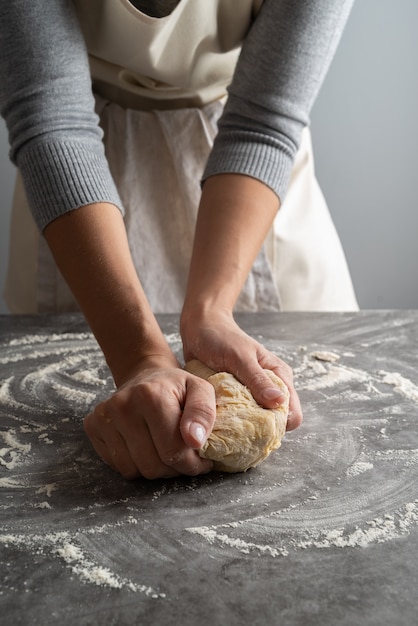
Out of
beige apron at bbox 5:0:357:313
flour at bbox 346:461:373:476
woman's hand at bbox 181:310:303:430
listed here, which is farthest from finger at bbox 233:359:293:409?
beige apron at bbox 5:0:357:313

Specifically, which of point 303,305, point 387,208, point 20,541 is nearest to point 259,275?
point 303,305

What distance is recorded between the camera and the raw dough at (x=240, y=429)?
0.73 m

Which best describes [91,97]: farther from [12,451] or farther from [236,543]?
[236,543]

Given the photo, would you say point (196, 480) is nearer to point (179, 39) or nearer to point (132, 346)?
point (132, 346)

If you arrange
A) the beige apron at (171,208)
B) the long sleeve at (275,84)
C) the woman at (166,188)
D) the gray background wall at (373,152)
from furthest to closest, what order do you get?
1. the gray background wall at (373,152)
2. the beige apron at (171,208)
3. the long sleeve at (275,84)
4. the woman at (166,188)

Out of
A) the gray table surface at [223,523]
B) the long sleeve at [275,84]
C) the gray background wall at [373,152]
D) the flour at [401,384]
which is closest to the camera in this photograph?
the gray table surface at [223,523]

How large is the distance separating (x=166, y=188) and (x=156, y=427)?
76 centimetres

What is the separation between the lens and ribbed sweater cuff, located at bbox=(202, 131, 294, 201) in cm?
107

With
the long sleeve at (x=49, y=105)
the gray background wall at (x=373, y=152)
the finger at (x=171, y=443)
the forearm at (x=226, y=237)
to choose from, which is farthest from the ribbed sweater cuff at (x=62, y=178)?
the gray background wall at (x=373, y=152)

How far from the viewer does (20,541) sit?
62cm

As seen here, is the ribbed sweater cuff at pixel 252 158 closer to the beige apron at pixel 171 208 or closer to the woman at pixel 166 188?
the woman at pixel 166 188

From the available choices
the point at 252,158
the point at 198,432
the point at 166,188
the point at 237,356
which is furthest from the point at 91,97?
the point at 198,432

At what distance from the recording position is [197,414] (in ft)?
2.36

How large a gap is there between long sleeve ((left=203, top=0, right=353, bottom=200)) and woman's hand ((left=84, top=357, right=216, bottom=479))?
44 centimetres
